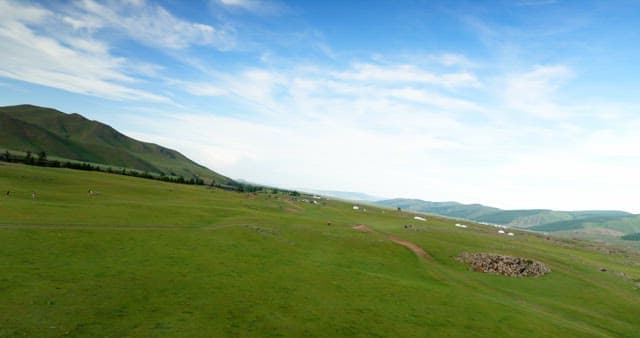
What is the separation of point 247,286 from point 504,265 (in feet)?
186

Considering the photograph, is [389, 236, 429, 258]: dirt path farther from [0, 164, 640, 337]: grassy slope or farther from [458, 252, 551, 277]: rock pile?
[458, 252, 551, 277]: rock pile

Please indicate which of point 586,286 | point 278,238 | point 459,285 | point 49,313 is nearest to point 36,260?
point 49,313

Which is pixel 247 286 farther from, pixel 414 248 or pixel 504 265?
pixel 504 265

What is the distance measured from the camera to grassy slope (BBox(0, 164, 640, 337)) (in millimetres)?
27953

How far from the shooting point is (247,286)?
126 feet

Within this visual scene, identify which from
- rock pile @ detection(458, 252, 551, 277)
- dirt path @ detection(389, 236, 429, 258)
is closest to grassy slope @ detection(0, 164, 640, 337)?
rock pile @ detection(458, 252, 551, 277)

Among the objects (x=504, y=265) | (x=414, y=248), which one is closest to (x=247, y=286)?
(x=414, y=248)

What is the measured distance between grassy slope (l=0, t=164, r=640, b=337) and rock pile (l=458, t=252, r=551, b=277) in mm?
2647

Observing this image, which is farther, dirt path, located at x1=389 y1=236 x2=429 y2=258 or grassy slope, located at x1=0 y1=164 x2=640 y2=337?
dirt path, located at x1=389 y1=236 x2=429 y2=258

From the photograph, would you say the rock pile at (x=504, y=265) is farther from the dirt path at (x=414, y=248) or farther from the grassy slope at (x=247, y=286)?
the dirt path at (x=414, y=248)

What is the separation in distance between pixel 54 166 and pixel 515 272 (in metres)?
174

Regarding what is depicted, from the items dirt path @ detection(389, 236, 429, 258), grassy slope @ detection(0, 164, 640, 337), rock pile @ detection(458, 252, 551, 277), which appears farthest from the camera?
dirt path @ detection(389, 236, 429, 258)

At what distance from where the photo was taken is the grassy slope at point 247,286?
2795 cm

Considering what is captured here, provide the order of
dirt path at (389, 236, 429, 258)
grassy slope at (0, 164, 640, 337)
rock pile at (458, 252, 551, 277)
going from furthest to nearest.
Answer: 1. dirt path at (389, 236, 429, 258)
2. rock pile at (458, 252, 551, 277)
3. grassy slope at (0, 164, 640, 337)
